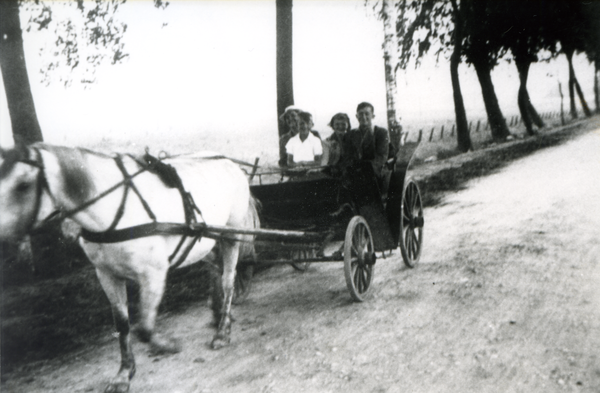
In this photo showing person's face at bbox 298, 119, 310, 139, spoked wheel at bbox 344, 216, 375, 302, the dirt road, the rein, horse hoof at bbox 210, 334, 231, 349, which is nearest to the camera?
the rein

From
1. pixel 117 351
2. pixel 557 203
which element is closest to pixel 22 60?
pixel 117 351

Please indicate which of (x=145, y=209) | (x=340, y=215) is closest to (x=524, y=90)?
(x=340, y=215)

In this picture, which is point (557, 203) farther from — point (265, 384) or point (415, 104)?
point (415, 104)

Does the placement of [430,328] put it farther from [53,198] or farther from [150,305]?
[53,198]

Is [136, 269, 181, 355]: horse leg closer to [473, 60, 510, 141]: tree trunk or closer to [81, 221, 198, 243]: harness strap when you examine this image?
[81, 221, 198, 243]: harness strap

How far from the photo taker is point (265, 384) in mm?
3084

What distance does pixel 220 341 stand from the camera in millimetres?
3818

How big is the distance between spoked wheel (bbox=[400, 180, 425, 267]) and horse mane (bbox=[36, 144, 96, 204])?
3450 mm

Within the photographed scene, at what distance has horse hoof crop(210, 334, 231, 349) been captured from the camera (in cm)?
378

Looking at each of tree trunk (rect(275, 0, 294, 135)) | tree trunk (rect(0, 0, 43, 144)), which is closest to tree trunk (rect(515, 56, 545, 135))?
tree trunk (rect(275, 0, 294, 135))

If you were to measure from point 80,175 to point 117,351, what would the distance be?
66.2 inches

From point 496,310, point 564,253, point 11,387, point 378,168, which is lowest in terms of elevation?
point 11,387

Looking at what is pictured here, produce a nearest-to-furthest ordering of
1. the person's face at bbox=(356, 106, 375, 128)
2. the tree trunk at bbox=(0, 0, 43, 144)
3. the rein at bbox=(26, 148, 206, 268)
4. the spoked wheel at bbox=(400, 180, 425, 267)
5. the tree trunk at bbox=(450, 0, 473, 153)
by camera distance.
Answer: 1. the rein at bbox=(26, 148, 206, 268)
2. the tree trunk at bbox=(0, 0, 43, 144)
3. the person's face at bbox=(356, 106, 375, 128)
4. the spoked wheel at bbox=(400, 180, 425, 267)
5. the tree trunk at bbox=(450, 0, 473, 153)

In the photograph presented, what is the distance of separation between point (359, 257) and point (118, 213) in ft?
8.03
